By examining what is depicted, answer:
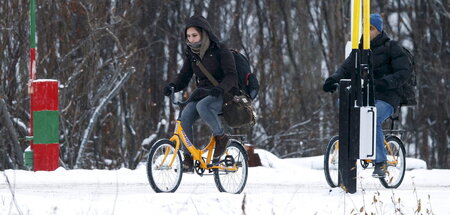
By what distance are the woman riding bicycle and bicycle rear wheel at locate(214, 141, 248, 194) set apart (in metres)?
0.23

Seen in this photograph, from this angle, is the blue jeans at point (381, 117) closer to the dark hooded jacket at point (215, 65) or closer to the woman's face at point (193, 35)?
the dark hooded jacket at point (215, 65)

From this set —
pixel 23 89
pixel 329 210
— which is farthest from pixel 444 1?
pixel 329 210

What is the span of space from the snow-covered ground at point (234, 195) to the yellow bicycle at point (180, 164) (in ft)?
0.60

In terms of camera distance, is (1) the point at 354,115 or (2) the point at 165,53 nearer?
(1) the point at 354,115

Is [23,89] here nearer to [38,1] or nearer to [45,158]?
[38,1]

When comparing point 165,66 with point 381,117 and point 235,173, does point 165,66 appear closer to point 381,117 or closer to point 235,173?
point 381,117

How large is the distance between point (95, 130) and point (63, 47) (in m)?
1.83

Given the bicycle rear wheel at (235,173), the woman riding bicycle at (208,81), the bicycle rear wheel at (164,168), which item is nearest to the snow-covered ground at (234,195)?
the bicycle rear wheel at (235,173)

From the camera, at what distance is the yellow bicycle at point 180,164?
10092 mm

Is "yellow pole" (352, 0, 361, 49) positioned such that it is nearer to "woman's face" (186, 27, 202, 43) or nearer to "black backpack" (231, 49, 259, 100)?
"black backpack" (231, 49, 259, 100)

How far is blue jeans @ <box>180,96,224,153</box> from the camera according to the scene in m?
10.2

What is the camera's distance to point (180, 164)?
33.7ft

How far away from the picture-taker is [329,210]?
8.68m

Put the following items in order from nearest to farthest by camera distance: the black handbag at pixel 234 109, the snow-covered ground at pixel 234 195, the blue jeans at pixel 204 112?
the snow-covered ground at pixel 234 195 → the blue jeans at pixel 204 112 → the black handbag at pixel 234 109
